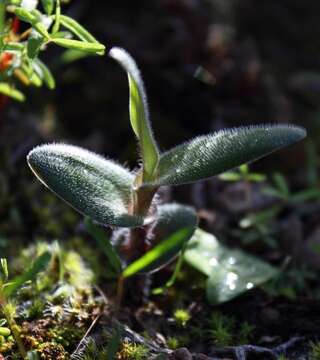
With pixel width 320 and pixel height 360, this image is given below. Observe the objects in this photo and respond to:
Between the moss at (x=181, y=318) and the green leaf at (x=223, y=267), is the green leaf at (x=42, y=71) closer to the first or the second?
the green leaf at (x=223, y=267)

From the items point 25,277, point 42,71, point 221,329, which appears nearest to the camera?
point 25,277

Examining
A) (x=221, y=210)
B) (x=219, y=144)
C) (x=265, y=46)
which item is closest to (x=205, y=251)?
(x=221, y=210)

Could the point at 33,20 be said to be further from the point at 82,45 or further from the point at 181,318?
the point at 181,318

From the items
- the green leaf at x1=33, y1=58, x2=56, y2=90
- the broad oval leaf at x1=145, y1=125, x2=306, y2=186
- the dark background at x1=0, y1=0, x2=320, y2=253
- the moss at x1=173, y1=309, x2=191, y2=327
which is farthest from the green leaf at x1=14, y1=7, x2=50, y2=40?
the moss at x1=173, y1=309, x2=191, y2=327

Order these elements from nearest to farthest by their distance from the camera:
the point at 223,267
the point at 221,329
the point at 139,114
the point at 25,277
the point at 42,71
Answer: the point at 25,277 < the point at 139,114 < the point at 221,329 < the point at 42,71 < the point at 223,267

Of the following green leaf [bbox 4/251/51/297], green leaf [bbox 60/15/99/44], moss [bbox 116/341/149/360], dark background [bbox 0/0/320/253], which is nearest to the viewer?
green leaf [bbox 4/251/51/297]

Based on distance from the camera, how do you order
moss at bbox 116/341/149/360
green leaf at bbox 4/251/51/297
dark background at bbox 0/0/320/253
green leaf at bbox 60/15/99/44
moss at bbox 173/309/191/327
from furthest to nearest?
dark background at bbox 0/0/320/253
moss at bbox 173/309/191/327
green leaf at bbox 60/15/99/44
moss at bbox 116/341/149/360
green leaf at bbox 4/251/51/297

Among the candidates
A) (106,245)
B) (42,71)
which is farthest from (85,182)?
(42,71)

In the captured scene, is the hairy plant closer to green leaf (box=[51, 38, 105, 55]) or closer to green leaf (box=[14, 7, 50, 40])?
green leaf (box=[51, 38, 105, 55])
